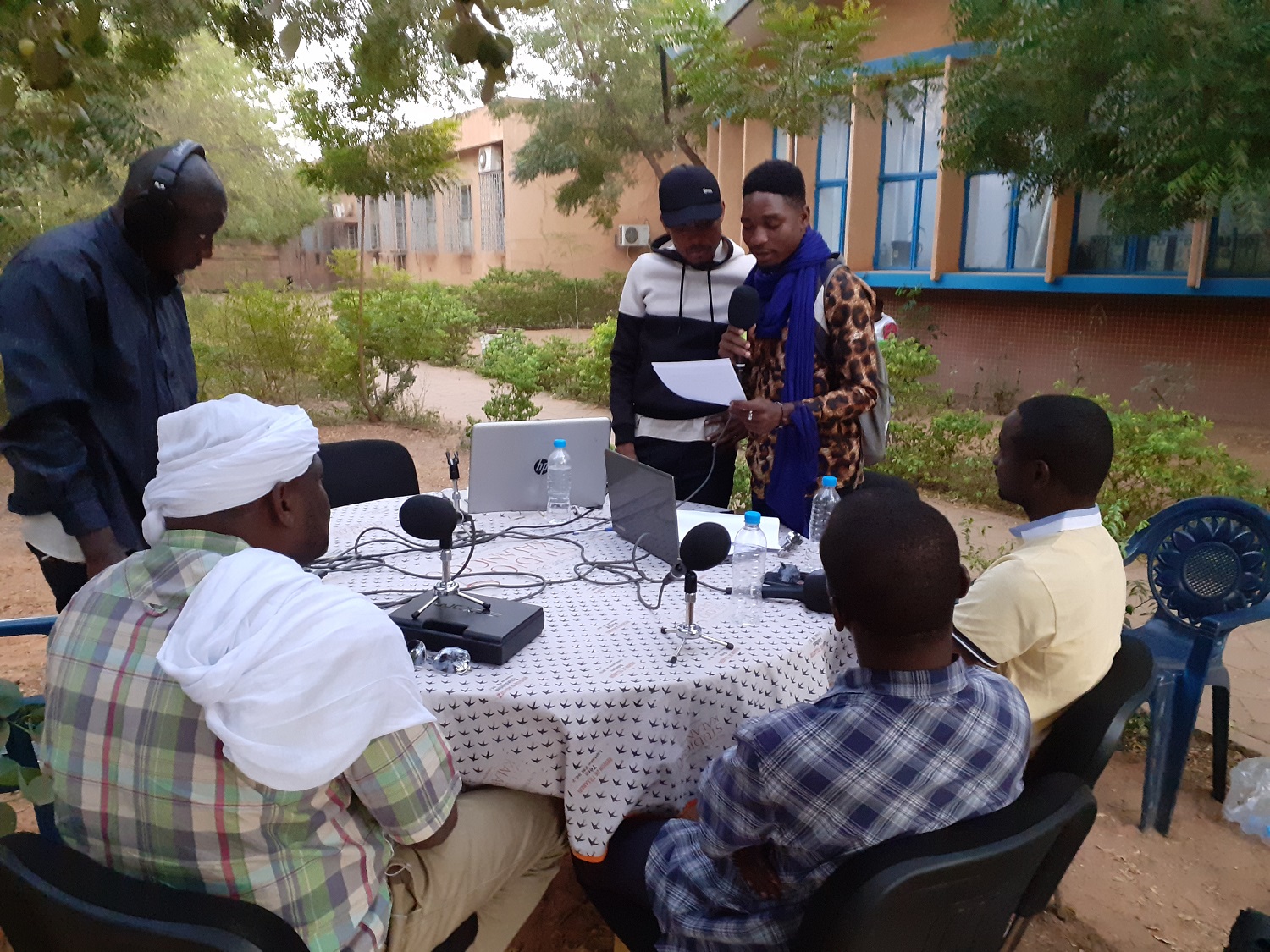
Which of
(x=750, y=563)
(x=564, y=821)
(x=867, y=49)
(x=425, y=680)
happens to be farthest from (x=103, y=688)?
(x=867, y=49)

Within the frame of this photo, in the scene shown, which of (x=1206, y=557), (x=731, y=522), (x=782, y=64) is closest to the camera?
(x=731, y=522)

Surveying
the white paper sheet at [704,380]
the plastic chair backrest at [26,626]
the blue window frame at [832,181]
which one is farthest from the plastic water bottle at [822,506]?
the blue window frame at [832,181]

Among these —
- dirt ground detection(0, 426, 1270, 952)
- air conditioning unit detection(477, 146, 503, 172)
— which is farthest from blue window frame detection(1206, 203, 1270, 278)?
air conditioning unit detection(477, 146, 503, 172)

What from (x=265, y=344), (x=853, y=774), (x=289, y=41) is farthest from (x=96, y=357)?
(x=265, y=344)

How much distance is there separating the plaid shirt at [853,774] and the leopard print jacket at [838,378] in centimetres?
157

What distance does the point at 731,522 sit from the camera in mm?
2971

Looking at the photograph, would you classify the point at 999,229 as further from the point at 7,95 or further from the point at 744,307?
the point at 7,95

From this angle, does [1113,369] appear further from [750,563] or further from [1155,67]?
[750,563]

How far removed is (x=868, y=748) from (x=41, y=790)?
4.28 ft

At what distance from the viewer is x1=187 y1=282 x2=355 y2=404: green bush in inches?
390

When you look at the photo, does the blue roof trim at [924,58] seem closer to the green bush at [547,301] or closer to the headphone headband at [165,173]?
the headphone headband at [165,173]

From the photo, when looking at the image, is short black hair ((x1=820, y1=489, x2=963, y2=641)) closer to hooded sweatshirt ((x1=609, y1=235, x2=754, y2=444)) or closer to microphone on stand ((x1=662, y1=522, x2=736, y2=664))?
microphone on stand ((x1=662, y1=522, x2=736, y2=664))

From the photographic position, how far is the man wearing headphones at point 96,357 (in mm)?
2318

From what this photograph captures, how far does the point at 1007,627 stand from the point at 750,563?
78 cm
